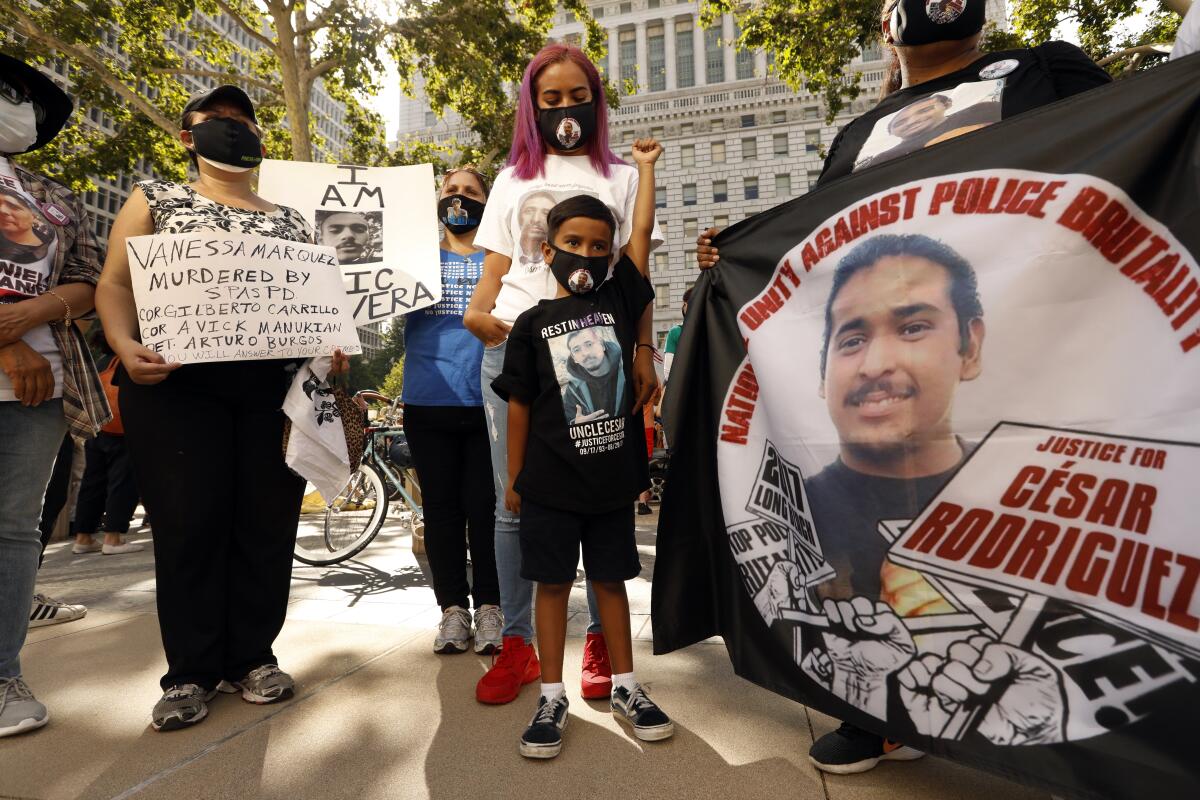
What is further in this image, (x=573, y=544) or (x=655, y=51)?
(x=655, y=51)

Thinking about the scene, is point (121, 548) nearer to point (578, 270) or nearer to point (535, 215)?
point (535, 215)

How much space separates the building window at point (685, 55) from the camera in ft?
177

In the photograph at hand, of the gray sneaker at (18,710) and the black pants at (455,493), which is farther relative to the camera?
the black pants at (455,493)

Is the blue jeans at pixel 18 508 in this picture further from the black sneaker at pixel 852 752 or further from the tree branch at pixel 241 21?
the tree branch at pixel 241 21

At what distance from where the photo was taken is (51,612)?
335cm

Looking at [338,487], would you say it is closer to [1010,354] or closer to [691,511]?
[691,511]

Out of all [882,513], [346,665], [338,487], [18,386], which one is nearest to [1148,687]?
[882,513]

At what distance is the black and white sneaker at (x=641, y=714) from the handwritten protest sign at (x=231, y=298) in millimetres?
1462

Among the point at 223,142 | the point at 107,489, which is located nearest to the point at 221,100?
the point at 223,142

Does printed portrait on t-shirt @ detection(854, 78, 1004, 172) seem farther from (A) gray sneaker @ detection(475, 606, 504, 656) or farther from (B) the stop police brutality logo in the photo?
(A) gray sneaker @ detection(475, 606, 504, 656)

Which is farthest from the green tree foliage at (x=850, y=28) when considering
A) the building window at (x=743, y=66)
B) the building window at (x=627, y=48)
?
the building window at (x=627, y=48)

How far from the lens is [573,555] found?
207 cm

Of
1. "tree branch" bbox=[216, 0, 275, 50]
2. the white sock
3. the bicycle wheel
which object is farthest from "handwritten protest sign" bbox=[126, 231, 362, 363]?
"tree branch" bbox=[216, 0, 275, 50]

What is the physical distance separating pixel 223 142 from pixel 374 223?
3.14ft
